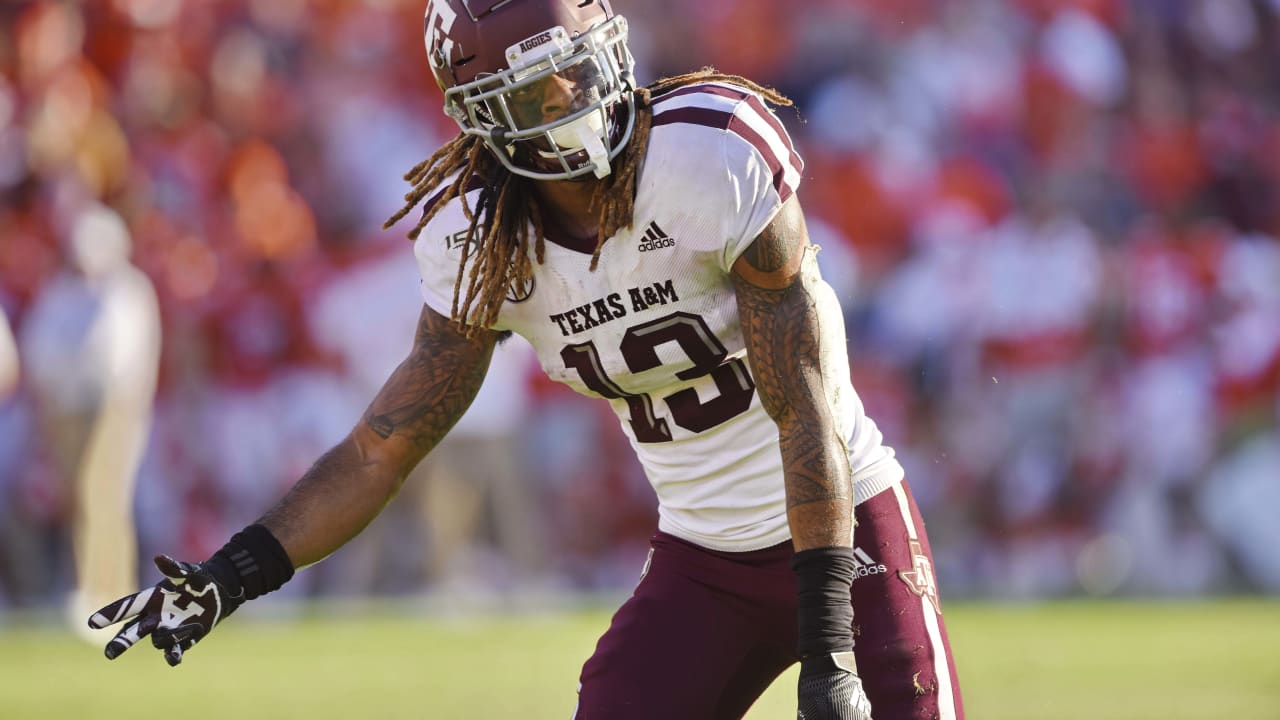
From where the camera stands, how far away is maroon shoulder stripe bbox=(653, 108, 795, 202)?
9.77 feet

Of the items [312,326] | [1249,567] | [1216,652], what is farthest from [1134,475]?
[312,326]

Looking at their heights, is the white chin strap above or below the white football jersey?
above

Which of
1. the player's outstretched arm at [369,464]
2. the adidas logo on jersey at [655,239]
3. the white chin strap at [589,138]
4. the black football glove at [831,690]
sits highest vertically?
the white chin strap at [589,138]

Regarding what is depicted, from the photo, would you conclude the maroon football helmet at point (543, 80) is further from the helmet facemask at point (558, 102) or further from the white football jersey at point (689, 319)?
the white football jersey at point (689, 319)

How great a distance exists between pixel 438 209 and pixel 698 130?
566 mm

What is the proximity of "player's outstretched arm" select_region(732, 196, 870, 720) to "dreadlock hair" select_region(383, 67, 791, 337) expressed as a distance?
26 cm

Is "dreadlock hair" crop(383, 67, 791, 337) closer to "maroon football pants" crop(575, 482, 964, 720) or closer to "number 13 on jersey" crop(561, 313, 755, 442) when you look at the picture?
"number 13 on jersey" crop(561, 313, 755, 442)

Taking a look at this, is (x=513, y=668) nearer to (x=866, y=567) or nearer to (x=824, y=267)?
(x=824, y=267)

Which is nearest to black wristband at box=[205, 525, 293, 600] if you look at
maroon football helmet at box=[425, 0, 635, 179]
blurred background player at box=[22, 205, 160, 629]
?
maroon football helmet at box=[425, 0, 635, 179]

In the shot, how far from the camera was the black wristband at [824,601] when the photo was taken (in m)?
2.82

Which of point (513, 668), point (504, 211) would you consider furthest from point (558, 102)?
point (513, 668)

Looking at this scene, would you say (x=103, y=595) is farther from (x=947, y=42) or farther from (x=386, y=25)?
(x=947, y=42)

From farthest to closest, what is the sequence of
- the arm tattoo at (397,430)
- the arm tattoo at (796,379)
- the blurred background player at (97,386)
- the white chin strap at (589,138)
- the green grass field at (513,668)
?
the blurred background player at (97,386) → the green grass field at (513,668) → the arm tattoo at (397,430) → the white chin strap at (589,138) → the arm tattoo at (796,379)

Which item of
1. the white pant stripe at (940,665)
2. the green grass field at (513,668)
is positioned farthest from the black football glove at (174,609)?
the green grass field at (513,668)
